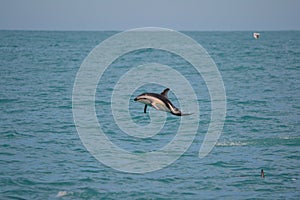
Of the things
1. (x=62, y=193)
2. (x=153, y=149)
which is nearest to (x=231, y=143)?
(x=153, y=149)

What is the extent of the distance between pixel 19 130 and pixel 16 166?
8791 mm

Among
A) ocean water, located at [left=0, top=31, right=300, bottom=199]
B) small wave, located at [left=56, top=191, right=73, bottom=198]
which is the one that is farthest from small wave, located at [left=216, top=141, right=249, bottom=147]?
small wave, located at [left=56, top=191, right=73, bottom=198]

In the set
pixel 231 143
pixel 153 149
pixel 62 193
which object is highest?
pixel 231 143

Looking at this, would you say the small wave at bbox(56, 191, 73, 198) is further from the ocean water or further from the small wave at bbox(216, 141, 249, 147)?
the small wave at bbox(216, 141, 249, 147)

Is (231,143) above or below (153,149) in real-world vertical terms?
above

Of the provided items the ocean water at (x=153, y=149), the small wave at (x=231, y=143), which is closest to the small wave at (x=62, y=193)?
the ocean water at (x=153, y=149)

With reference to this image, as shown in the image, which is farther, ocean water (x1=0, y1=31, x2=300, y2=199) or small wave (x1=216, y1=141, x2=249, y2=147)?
small wave (x1=216, y1=141, x2=249, y2=147)

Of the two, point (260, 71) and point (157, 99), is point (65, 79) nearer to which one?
point (260, 71)

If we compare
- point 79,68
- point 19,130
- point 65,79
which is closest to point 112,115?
point 19,130

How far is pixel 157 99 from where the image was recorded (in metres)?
20.3

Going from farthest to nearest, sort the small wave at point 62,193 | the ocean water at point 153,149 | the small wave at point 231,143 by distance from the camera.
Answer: the small wave at point 231,143 < the ocean water at point 153,149 < the small wave at point 62,193

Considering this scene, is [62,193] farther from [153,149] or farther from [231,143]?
[231,143]

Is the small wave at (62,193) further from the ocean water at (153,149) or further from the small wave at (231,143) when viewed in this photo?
the small wave at (231,143)

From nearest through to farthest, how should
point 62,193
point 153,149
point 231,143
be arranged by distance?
point 62,193
point 153,149
point 231,143
